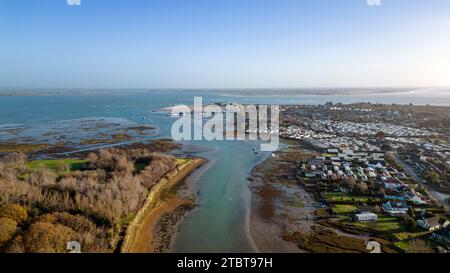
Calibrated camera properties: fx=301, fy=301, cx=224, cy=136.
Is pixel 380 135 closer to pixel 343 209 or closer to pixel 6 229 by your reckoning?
pixel 343 209

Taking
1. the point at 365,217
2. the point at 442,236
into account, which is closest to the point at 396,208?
the point at 365,217

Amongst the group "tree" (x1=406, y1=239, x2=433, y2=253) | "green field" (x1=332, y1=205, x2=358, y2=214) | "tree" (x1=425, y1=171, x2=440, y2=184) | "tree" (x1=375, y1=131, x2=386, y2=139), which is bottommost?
"tree" (x1=406, y1=239, x2=433, y2=253)

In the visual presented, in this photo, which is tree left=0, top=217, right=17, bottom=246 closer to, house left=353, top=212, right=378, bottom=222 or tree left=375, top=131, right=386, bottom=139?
house left=353, top=212, right=378, bottom=222

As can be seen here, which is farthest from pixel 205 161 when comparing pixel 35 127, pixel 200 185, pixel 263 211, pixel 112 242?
pixel 35 127

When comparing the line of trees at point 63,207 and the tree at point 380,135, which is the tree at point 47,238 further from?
the tree at point 380,135

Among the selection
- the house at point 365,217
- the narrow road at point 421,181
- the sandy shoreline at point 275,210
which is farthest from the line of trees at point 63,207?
the narrow road at point 421,181

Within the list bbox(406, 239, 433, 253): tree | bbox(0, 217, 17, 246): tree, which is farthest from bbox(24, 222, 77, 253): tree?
bbox(406, 239, 433, 253): tree

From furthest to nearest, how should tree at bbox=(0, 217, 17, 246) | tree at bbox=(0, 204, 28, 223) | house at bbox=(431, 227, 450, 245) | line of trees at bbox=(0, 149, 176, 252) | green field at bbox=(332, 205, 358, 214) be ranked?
green field at bbox=(332, 205, 358, 214)
house at bbox=(431, 227, 450, 245)
tree at bbox=(0, 204, 28, 223)
line of trees at bbox=(0, 149, 176, 252)
tree at bbox=(0, 217, 17, 246)
